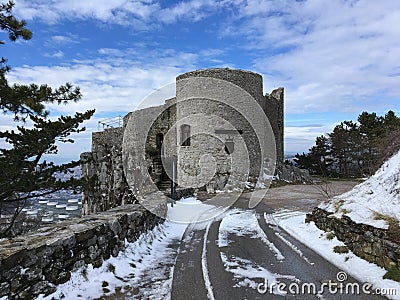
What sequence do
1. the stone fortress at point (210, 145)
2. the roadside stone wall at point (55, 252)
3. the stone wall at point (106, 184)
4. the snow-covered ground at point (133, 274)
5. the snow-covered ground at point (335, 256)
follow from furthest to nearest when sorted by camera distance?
the stone fortress at point (210, 145) < the stone wall at point (106, 184) < the snow-covered ground at point (335, 256) < the snow-covered ground at point (133, 274) < the roadside stone wall at point (55, 252)

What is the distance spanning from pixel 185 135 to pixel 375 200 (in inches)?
554

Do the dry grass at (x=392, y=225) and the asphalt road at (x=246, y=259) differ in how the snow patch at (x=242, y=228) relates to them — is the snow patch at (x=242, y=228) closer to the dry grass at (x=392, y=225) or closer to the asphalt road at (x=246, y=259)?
the asphalt road at (x=246, y=259)

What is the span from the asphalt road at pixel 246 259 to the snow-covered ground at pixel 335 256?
0.16 m

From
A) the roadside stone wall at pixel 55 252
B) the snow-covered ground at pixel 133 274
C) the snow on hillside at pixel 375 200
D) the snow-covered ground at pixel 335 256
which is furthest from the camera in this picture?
the snow on hillside at pixel 375 200

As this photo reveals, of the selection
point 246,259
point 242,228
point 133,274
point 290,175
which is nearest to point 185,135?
point 290,175

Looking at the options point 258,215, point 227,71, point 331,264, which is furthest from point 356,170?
point 331,264

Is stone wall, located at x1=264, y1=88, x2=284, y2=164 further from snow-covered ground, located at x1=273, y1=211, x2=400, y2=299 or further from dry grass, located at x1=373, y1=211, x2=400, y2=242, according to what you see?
dry grass, located at x1=373, y1=211, x2=400, y2=242

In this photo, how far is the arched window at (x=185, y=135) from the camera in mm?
19016

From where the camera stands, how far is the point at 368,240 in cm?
493

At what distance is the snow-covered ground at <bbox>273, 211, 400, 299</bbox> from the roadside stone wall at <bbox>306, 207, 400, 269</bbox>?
11cm

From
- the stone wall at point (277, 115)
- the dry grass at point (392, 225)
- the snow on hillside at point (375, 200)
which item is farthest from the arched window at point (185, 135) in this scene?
the dry grass at point (392, 225)

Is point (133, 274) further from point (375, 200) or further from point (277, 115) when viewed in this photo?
point (277, 115)

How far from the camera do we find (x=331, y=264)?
4.96 metres

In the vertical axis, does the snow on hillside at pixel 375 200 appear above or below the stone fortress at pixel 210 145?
below
